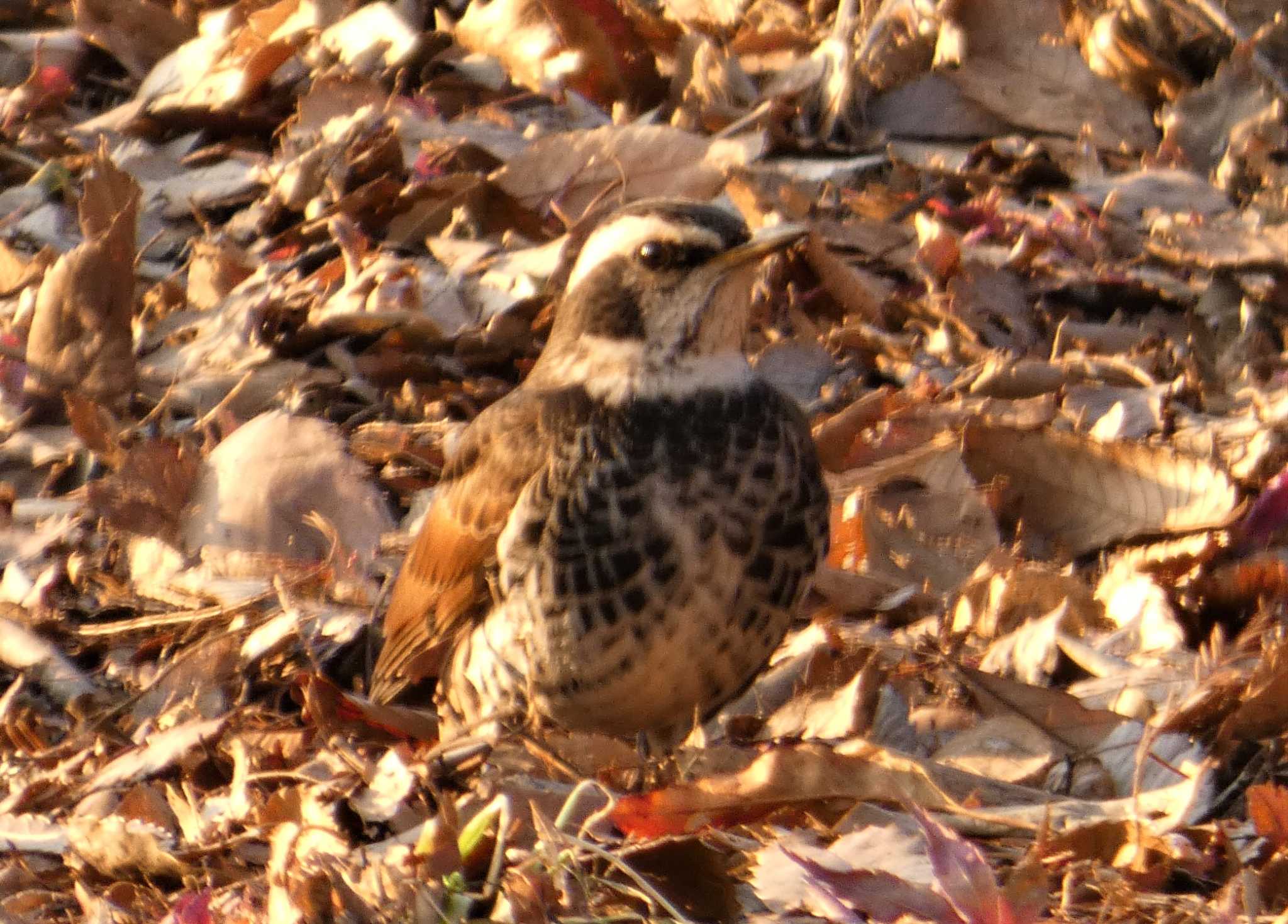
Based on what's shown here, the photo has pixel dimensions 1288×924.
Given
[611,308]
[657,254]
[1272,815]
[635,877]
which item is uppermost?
[657,254]

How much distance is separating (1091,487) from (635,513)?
1.48 m

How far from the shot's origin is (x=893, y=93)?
6195mm

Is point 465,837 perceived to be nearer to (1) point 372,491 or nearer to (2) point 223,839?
(2) point 223,839

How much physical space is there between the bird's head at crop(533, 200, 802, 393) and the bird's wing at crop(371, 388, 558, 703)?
0.52 feet

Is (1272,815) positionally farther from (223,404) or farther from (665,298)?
(223,404)

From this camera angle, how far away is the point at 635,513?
151 inches

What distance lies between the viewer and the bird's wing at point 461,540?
4062 millimetres

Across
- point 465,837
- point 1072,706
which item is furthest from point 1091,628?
point 465,837

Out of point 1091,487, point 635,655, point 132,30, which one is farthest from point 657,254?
point 132,30

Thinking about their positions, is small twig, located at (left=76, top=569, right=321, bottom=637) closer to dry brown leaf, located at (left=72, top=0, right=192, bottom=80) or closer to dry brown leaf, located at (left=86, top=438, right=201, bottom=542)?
dry brown leaf, located at (left=86, top=438, right=201, bottom=542)

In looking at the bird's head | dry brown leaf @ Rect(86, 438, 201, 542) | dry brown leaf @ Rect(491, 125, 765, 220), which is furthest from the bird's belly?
dry brown leaf @ Rect(491, 125, 765, 220)

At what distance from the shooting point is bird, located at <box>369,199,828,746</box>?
12.6ft

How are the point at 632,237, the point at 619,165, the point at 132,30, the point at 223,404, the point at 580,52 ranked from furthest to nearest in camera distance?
the point at 132,30
the point at 580,52
the point at 619,165
the point at 223,404
the point at 632,237

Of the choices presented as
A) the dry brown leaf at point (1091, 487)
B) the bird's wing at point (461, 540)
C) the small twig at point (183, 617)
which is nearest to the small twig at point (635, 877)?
the bird's wing at point (461, 540)
